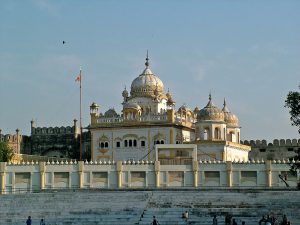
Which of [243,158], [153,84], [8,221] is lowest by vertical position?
[8,221]

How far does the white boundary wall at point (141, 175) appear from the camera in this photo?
63094 millimetres

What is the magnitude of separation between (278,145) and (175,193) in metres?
36.1

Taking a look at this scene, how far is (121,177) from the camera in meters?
63.8

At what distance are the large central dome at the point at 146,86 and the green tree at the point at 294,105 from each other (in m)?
35.5

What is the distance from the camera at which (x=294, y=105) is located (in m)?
44.7

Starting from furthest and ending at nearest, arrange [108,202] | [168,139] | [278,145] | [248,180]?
[278,145]
[168,139]
[248,180]
[108,202]

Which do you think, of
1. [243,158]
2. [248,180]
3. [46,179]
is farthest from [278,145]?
[46,179]

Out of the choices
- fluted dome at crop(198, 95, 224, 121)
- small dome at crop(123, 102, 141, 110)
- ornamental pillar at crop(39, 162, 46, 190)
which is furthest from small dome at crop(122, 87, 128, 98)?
ornamental pillar at crop(39, 162, 46, 190)

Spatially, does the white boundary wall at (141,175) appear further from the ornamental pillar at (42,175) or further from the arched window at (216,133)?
the arched window at (216,133)

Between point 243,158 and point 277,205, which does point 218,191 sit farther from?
point 243,158

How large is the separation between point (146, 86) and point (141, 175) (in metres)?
18.0

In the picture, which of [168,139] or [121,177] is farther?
[168,139]

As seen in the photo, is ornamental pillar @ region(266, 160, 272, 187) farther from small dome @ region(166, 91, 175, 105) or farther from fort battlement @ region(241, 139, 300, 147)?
fort battlement @ region(241, 139, 300, 147)

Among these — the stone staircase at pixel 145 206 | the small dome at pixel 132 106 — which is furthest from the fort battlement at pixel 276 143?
the stone staircase at pixel 145 206
